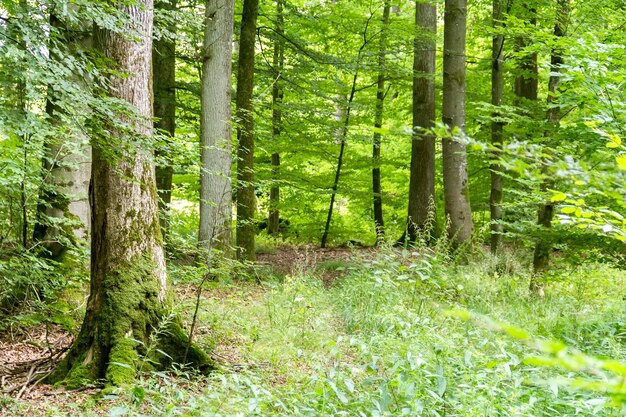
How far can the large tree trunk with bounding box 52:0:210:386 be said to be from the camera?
14.2 ft

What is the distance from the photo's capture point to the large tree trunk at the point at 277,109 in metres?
11.4

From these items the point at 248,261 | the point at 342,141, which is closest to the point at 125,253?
the point at 248,261

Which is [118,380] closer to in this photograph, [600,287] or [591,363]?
[591,363]

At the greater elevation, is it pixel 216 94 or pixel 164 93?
pixel 164 93

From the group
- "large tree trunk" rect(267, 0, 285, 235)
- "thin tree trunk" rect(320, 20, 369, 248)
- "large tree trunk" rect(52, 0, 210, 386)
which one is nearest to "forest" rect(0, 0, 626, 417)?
"large tree trunk" rect(52, 0, 210, 386)

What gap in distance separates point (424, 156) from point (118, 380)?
8970mm

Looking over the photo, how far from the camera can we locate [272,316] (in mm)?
6176

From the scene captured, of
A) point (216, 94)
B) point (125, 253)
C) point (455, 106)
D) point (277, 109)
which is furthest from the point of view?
point (277, 109)

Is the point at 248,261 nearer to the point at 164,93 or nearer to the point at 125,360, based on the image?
the point at 125,360

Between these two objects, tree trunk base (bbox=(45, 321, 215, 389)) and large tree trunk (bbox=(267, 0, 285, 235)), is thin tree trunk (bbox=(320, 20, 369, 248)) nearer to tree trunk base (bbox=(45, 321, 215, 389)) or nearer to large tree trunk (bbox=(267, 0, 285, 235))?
large tree trunk (bbox=(267, 0, 285, 235))

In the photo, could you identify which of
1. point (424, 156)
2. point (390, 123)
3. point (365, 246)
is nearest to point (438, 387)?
point (424, 156)

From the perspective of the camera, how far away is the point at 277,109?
11953 mm

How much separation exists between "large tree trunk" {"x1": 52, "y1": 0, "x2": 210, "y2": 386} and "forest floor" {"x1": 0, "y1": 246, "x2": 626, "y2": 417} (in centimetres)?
27

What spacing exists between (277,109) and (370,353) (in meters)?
8.78
